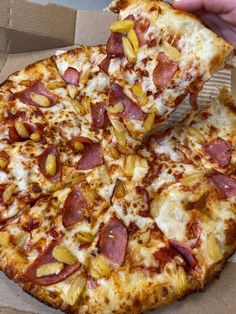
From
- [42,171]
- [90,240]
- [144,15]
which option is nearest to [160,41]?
[144,15]

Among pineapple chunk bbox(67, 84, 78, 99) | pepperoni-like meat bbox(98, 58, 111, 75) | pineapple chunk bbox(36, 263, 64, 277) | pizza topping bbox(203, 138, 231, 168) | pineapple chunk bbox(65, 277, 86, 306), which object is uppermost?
pepperoni-like meat bbox(98, 58, 111, 75)

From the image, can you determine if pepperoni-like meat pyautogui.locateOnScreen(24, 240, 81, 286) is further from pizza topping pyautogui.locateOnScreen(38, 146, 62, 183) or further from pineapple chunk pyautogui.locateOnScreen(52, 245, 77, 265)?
pizza topping pyautogui.locateOnScreen(38, 146, 62, 183)

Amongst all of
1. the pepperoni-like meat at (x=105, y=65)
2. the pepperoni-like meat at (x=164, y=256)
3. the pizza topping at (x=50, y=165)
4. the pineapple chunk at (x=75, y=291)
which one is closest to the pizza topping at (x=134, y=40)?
the pepperoni-like meat at (x=105, y=65)

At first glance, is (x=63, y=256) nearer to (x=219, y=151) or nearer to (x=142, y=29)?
(x=219, y=151)

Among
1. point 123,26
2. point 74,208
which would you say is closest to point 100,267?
point 74,208

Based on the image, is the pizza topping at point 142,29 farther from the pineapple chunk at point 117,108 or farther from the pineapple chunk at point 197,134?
the pineapple chunk at point 197,134

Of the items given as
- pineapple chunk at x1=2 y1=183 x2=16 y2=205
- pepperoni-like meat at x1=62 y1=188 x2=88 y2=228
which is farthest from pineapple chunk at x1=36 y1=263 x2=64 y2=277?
pineapple chunk at x1=2 y1=183 x2=16 y2=205
